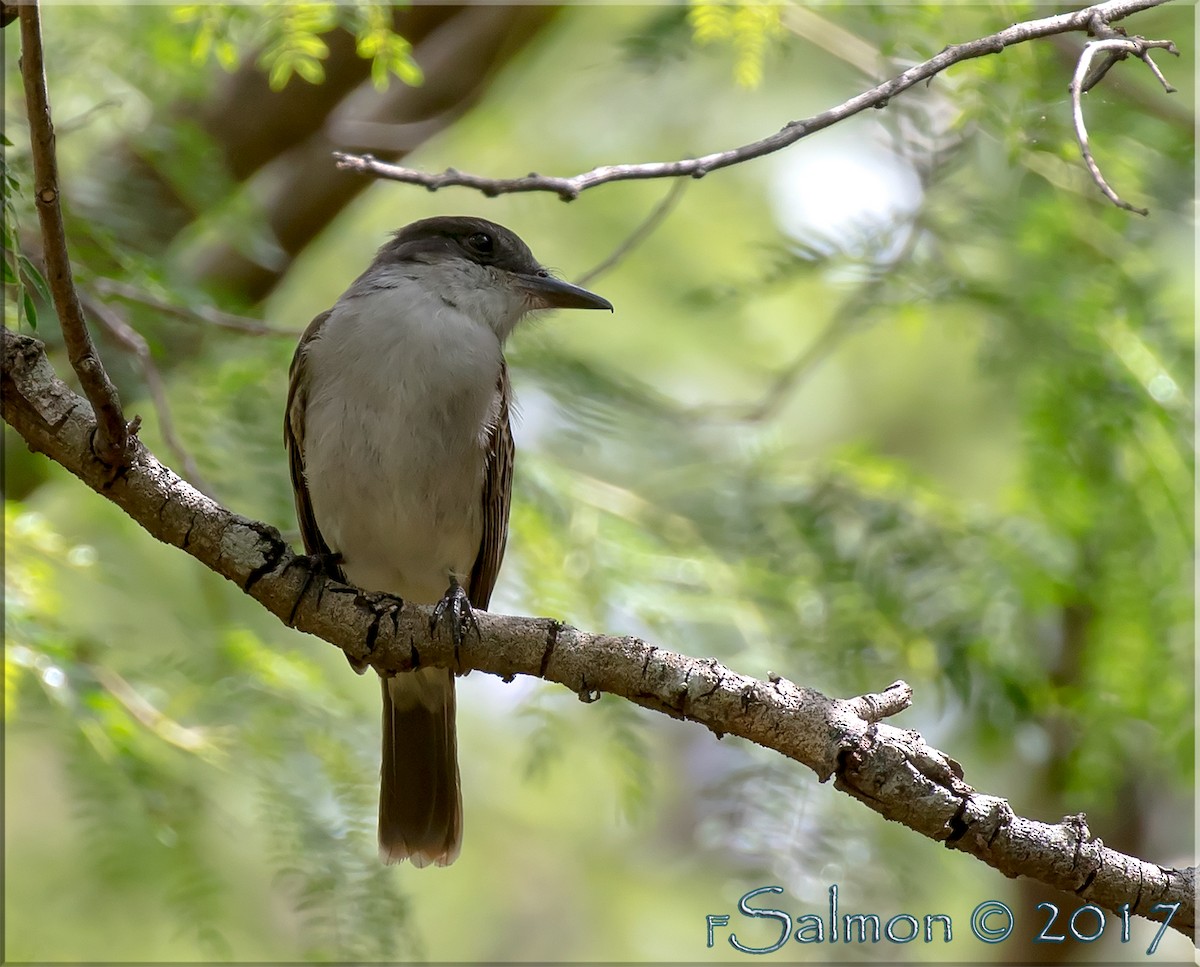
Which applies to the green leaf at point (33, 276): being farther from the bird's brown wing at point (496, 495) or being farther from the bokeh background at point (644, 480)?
the bird's brown wing at point (496, 495)

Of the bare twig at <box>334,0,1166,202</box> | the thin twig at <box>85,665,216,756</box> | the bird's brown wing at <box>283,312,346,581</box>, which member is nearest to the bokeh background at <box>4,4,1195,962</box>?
the thin twig at <box>85,665,216,756</box>

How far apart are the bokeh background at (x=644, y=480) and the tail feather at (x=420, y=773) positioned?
11 centimetres

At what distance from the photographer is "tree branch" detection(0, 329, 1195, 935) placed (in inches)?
95.4

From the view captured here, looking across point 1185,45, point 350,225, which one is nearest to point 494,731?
point 350,225

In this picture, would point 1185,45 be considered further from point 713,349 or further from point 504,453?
point 504,453

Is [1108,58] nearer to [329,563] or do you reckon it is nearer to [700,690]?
[700,690]

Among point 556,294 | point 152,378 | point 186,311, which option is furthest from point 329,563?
point 556,294

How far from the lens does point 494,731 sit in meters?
6.86

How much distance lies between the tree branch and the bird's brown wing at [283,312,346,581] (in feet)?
3.58

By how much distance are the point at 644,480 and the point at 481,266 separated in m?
1.43

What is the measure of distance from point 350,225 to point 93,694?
361 cm

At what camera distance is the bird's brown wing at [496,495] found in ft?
13.0

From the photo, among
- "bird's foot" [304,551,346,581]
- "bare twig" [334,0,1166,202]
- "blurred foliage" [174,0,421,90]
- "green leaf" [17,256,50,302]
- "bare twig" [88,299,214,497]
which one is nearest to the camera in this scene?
"bare twig" [334,0,1166,202]

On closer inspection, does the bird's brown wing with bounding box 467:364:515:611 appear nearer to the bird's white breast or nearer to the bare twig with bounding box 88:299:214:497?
the bird's white breast
